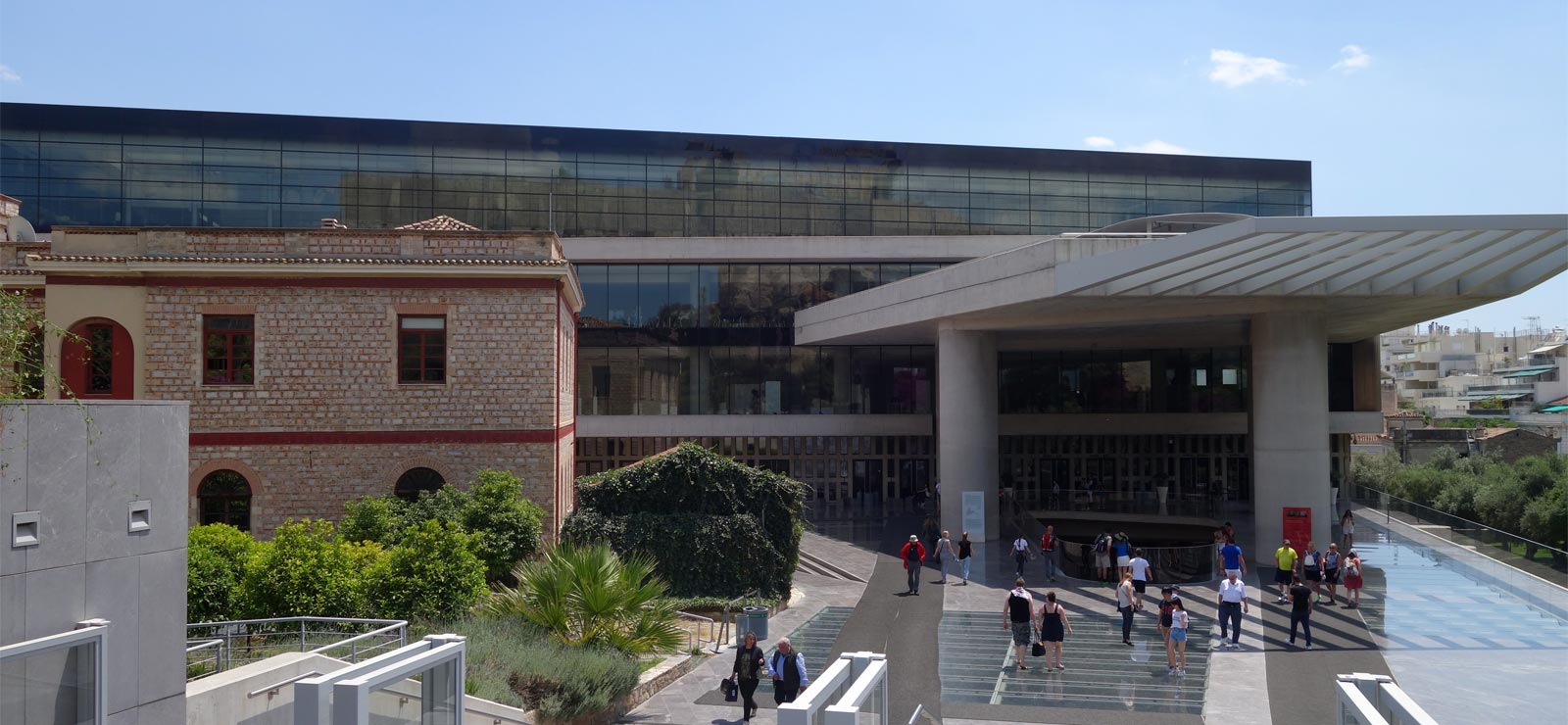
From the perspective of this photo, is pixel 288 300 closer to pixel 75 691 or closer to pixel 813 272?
pixel 75 691

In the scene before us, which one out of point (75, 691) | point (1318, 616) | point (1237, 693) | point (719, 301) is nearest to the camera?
point (75, 691)

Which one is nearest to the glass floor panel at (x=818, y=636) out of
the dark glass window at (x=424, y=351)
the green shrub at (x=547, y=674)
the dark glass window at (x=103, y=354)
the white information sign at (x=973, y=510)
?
the green shrub at (x=547, y=674)

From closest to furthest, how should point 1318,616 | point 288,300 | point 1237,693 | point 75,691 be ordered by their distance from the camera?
point 75,691
point 1237,693
point 1318,616
point 288,300

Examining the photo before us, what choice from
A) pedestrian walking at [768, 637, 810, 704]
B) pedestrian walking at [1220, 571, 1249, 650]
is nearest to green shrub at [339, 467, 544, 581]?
pedestrian walking at [768, 637, 810, 704]

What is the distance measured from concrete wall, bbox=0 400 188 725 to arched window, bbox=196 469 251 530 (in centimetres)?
1481

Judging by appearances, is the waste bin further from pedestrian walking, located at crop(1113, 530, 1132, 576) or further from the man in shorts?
pedestrian walking, located at crop(1113, 530, 1132, 576)

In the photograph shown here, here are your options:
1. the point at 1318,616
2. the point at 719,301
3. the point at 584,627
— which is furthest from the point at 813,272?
the point at 584,627

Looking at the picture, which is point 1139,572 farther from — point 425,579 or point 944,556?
point 425,579

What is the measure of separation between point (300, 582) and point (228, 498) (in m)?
9.04

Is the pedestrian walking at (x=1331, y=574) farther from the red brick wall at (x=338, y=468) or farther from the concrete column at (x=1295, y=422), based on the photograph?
the red brick wall at (x=338, y=468)

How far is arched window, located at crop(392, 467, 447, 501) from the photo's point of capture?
904 inches

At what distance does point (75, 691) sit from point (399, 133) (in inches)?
1564

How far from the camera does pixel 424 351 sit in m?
23.2

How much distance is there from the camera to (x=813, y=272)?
43719 millimetres
